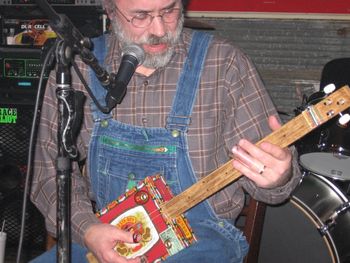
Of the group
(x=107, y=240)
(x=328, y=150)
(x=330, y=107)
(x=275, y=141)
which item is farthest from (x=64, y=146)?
(x=328, y=150)

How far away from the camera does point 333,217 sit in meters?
2.12

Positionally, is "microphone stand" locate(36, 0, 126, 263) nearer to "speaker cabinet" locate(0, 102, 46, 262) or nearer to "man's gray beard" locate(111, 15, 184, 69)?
"man's gray beard" locate(111, 15, 184, 69)

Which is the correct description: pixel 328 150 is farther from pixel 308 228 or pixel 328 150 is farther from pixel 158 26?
pixel 158 26

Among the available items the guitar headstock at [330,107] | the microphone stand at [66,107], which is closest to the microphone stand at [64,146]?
the microphone stand at [66,107]

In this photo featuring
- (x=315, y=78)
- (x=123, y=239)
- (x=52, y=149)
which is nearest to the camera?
(x=123, y=239)

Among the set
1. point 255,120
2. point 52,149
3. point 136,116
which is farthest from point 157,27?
point 52,149

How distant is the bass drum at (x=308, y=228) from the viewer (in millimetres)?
2156

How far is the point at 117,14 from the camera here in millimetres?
1619

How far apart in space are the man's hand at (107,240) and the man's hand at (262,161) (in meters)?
0.39

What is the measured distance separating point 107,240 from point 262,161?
1.65 feet

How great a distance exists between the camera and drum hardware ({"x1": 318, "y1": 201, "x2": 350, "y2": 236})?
6.98ft

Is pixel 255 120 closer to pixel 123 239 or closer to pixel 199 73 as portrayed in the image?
pixel 199 73

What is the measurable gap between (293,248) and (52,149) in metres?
1.28

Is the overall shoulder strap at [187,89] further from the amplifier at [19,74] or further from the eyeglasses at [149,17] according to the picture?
the amplifier at [19,74]
